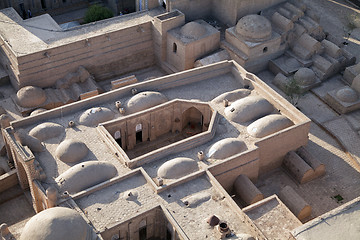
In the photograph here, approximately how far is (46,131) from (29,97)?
24.5ft

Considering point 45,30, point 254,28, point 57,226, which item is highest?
point 57,226

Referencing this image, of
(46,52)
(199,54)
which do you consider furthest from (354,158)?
(46,52)

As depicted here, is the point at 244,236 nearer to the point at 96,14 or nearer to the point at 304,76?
the point at 304,76

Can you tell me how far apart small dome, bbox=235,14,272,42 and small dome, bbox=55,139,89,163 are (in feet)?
58.8

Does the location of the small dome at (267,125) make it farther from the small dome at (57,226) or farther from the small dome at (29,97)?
the small dome at (29,97)

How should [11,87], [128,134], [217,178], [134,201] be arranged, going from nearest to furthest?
[134,201] < [217,178] < [128,134] < [11,87]

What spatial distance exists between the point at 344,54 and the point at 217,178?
792 inches

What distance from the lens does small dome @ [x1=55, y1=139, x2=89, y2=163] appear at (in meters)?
33.8

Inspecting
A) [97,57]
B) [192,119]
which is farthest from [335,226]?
[97,57]

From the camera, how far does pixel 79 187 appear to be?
31.8 meters

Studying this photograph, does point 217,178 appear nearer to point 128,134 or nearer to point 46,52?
point 128,134

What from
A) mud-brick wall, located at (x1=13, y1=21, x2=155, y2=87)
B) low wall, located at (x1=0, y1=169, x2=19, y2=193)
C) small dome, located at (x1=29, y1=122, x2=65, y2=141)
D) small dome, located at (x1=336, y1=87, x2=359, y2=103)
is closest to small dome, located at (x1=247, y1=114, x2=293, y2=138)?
small dome, located at (x1=336, y1=87, x2=359, y2=103)

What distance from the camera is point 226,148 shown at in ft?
113

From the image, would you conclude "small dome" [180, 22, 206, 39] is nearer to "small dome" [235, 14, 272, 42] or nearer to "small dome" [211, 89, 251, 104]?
"small dome" [235, 14, 272, 42]
